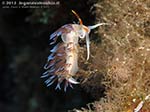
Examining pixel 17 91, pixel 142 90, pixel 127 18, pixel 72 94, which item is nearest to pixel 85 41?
pixel 127 18

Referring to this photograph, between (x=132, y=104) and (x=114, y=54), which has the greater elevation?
(x=114, y=54)

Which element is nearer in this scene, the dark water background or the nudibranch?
the nudibranch

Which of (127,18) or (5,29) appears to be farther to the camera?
(5,29)

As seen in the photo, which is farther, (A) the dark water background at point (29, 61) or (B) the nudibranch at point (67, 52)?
(A) the dark water background at point (29, 61)

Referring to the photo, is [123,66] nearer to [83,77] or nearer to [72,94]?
[83,77]

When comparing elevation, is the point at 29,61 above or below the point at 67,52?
below

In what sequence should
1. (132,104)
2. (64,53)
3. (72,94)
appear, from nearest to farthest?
(132,104)
(64,53)
(72,94)

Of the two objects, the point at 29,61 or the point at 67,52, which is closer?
the point at 67,52

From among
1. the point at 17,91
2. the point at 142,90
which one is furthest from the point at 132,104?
the point at 17,91

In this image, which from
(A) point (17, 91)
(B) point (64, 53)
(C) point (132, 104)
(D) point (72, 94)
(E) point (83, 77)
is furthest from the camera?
(A) point (17, 91)

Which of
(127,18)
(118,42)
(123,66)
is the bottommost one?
(123,66)
